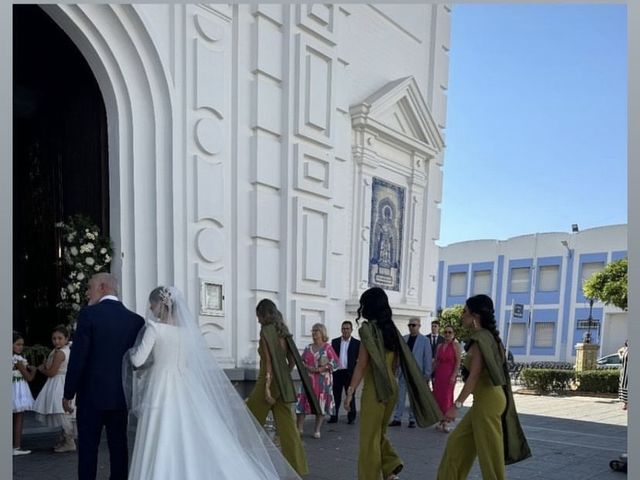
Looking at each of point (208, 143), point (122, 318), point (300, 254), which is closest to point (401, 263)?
point (300, 254)

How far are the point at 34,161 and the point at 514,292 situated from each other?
1549 inches

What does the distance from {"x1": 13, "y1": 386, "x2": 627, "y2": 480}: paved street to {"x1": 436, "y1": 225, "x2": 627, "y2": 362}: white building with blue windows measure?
3039cm

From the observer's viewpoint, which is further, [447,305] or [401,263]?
[447,305]

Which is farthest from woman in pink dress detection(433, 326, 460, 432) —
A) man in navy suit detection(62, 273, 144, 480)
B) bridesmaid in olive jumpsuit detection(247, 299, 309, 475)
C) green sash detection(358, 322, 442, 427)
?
man in navy suit detection(62, 273, 144, 480)

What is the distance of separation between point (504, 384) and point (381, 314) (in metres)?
1.17

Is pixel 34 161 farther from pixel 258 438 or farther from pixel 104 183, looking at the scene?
pixel 258 438

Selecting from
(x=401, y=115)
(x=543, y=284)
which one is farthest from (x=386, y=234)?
(x=543, y=284)

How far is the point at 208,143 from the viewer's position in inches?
332

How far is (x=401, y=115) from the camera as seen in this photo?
1227 cm

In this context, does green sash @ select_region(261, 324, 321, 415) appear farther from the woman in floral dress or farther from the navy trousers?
the woman in floral dress

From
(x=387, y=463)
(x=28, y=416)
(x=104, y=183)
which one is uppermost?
(x=104, y=183)

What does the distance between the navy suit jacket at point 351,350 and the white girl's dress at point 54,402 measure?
14.1 feet

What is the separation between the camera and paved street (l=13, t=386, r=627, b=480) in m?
6.02

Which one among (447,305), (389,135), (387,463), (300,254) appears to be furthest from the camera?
(447,305)
